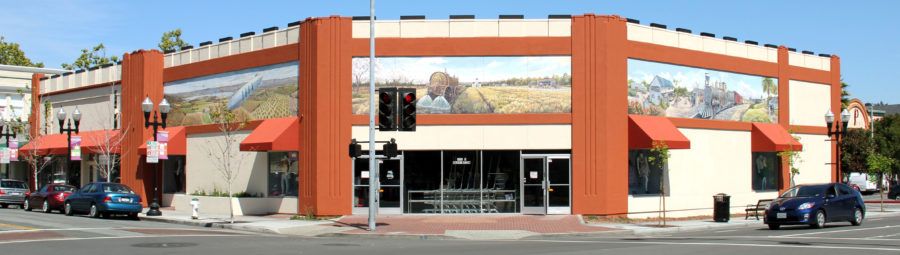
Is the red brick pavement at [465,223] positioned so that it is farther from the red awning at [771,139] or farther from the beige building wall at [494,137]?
the red awning at [771,139]

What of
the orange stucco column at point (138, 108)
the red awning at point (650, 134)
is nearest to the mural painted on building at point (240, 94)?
the orange stucco column at point (138, 108)

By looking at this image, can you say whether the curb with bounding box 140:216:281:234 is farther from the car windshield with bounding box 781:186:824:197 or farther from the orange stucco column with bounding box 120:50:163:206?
the car windshield with bounding box 781:186:824:197

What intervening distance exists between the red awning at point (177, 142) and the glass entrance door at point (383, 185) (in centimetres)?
1038

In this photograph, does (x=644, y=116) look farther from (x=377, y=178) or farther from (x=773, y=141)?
(x=377, y=178)

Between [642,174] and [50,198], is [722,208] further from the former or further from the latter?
[50,198]

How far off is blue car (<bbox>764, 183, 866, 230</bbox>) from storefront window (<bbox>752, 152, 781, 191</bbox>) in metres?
9.07

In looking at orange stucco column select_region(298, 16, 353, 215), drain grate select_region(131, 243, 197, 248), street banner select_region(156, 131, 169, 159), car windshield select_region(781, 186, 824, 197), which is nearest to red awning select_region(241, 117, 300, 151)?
orange stucco column select_region(298, 16, 353, 215)

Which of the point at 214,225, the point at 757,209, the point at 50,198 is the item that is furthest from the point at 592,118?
the point at 50,198

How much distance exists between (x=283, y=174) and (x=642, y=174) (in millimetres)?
13383

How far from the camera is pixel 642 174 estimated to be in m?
32.6

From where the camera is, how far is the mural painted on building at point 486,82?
30719 millimetres

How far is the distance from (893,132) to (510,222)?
5579 cm

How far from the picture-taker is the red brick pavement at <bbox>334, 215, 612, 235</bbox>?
85.6 feet

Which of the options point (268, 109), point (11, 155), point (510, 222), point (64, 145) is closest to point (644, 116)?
point (510, 222)
